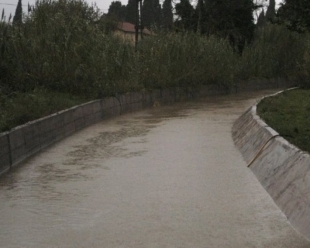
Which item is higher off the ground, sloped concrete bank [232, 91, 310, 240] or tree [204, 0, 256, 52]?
tree [204, 0, 256, 52]

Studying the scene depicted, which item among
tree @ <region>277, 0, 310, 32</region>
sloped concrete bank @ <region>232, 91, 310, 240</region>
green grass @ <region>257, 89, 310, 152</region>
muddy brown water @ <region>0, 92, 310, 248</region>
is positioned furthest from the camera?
tree @ <region>277, 0, 310, 32</region>

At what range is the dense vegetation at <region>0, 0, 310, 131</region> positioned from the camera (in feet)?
56.2

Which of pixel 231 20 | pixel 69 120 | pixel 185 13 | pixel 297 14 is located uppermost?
pixel 185 13

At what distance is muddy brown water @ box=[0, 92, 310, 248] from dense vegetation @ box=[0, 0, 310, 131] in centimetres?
161

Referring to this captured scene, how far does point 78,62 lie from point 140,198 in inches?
456

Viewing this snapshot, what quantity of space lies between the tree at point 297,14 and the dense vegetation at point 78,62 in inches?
228

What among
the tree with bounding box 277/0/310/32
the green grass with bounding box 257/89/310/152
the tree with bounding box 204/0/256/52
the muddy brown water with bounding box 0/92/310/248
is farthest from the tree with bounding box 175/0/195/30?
the muddy brown water with bounding box 0/92/310/248

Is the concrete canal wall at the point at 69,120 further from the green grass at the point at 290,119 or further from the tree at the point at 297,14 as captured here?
the tree at the point at 297,14

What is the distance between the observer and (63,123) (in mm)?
15086

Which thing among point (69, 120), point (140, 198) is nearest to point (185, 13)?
point (69, 120)

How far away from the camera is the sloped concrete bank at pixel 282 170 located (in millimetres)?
7081

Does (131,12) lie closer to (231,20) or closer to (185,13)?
(185,13)

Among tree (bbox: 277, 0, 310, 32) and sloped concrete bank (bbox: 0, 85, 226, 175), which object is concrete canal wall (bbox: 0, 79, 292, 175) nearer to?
sloped concrete bank (bbox: 0, 85, 226, 175)

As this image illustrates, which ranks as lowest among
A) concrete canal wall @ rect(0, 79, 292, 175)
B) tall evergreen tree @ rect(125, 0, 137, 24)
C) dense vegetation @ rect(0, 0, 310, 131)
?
concrete canal wall @ rect(0, 79, 292, 175)
